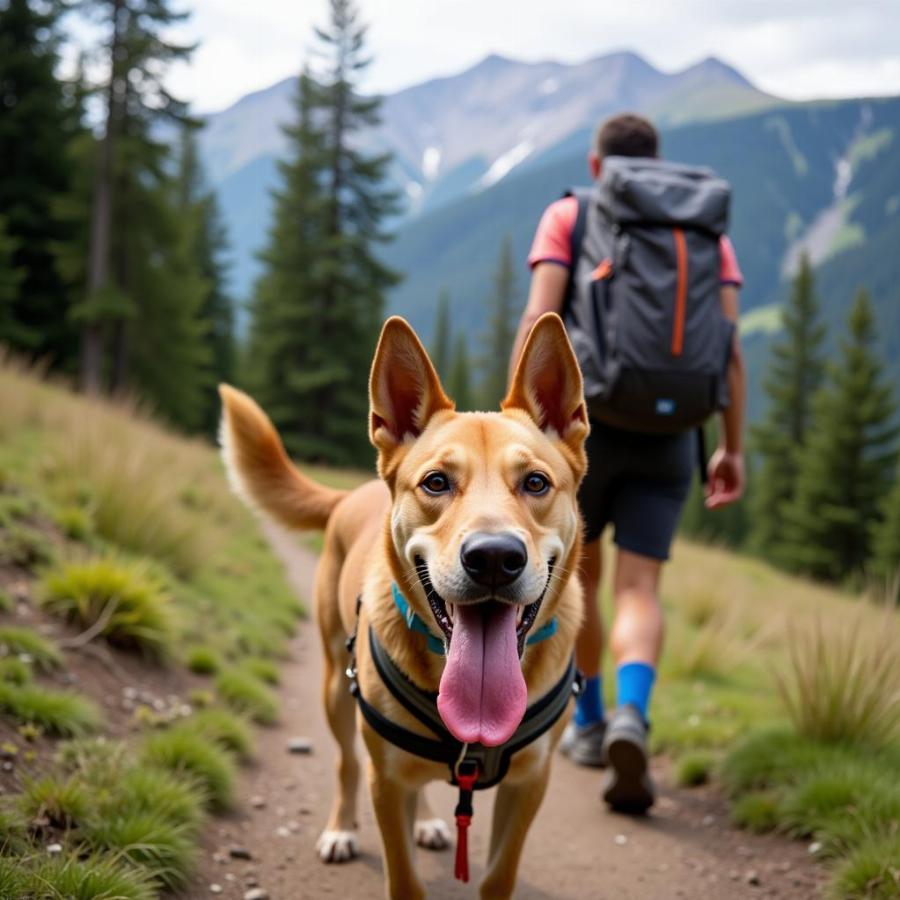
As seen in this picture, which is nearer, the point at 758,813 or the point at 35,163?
the point at 758,813

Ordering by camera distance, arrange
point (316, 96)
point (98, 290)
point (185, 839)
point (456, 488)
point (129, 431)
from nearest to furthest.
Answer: point (456, 488) → point (185, 839) → point (129, 431) → point (98, 290) → point (316, 96)

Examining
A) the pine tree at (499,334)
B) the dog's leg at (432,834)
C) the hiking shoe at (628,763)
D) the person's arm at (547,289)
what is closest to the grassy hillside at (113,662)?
the dog's leg at (432,834)

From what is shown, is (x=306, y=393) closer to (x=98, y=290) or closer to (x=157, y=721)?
(x=98, y=290)

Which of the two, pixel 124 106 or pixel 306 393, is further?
pixel 306 393

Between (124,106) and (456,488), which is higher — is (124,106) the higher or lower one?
the higher one

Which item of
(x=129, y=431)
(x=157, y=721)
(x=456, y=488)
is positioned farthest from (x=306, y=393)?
(x=456, y=488)

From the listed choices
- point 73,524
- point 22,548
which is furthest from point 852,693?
point 73,524

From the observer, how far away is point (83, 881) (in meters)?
2.43

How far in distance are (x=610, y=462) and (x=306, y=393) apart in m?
24.5

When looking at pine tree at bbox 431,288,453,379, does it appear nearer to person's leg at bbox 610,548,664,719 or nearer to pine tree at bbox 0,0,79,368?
pine tree at bbox 0,0,79,368

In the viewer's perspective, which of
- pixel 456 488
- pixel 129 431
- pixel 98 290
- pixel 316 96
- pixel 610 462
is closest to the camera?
pixel 456 488

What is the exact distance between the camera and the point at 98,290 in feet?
66.5

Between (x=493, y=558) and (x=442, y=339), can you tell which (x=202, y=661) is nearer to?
(x=493, y=558)

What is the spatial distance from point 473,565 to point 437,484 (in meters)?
0.41
